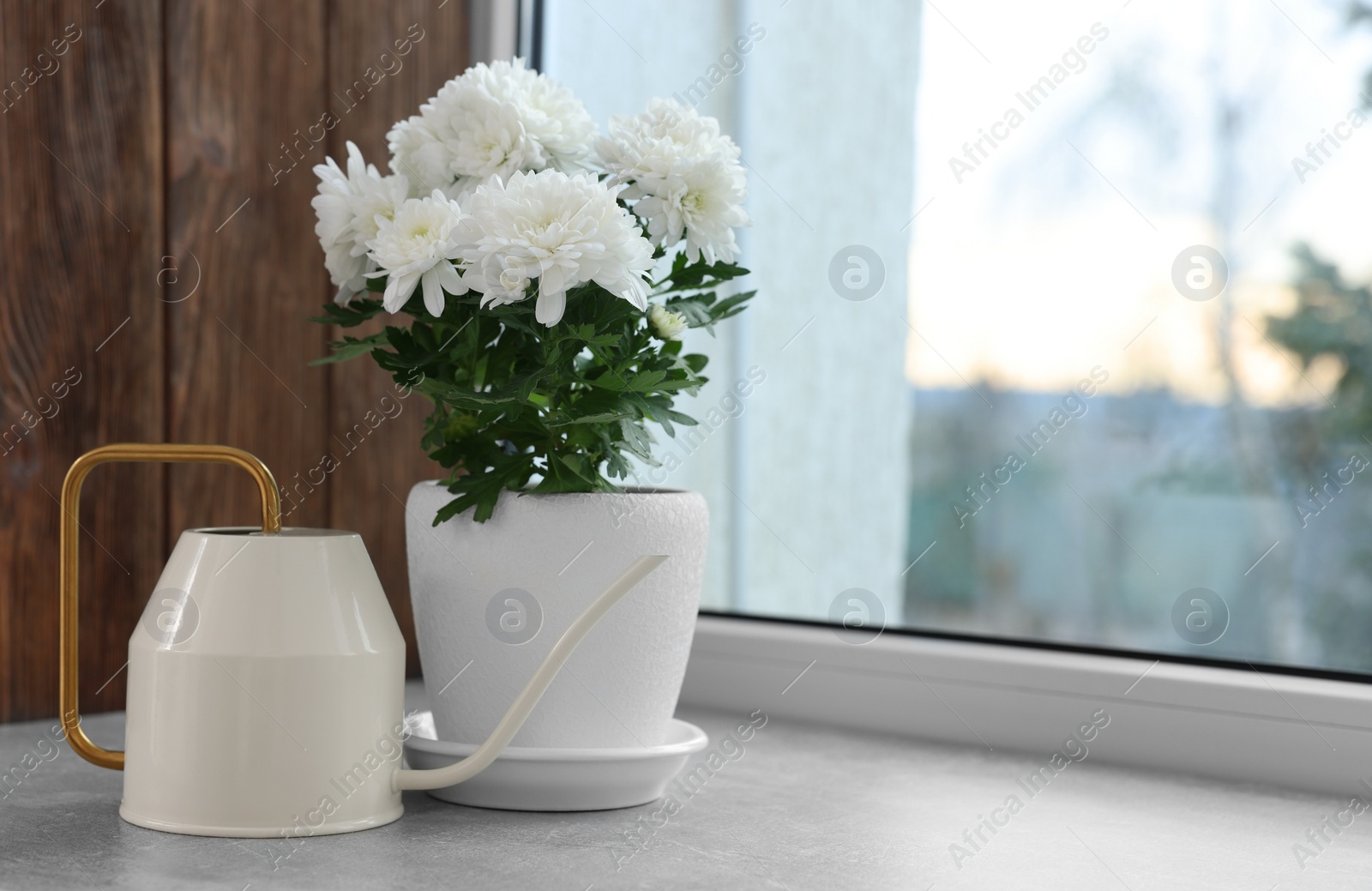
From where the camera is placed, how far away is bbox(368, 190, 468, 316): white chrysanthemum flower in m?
0.72

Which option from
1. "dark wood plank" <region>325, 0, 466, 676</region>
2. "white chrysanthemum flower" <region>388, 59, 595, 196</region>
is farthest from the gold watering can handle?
"dark wood plank" <region>325, 0, 466, 676</region>

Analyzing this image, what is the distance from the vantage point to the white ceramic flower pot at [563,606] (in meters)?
0.75

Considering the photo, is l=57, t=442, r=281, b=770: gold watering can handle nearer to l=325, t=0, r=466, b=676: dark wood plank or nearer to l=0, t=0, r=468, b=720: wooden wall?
l=0, t=0, r=468, b=720: wooden wall

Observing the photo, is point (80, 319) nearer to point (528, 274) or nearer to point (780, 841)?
point (528, 274)

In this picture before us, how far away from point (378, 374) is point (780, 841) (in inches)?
25.7

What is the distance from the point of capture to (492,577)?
0.76 meters

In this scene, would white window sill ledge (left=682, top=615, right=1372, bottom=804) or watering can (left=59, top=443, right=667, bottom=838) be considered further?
white window sill ledge (left=682, top=615, right=1372, bottom=804)

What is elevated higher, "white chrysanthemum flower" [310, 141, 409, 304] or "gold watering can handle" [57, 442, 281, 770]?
"white chrysanthemum flower" [310, 141, 409, 304]

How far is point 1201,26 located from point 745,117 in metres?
0.79

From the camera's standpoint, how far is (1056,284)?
211cm

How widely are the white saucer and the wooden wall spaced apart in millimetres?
380

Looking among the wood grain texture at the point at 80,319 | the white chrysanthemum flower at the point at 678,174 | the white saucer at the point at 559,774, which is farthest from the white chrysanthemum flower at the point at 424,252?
the wood grain texture at the point at 80,319

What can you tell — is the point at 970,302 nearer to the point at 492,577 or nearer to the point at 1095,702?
the point at 1095,702

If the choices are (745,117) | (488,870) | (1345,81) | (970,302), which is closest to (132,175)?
(488,870)
